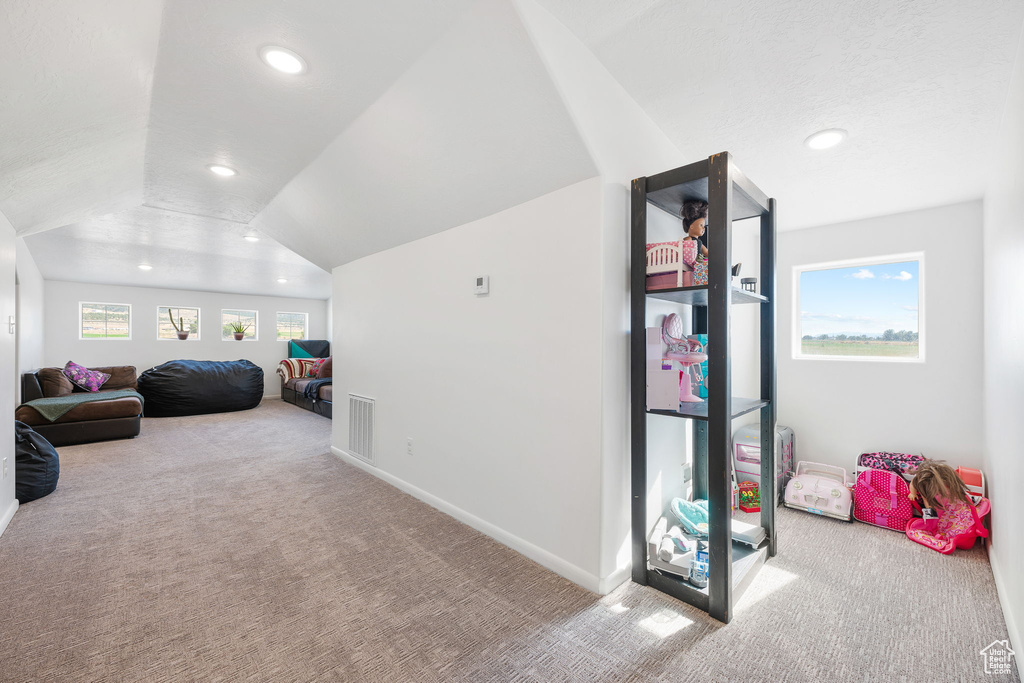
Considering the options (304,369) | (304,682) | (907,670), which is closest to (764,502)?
(907,670)

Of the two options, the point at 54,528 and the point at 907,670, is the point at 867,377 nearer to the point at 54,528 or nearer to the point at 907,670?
the point at 907,670

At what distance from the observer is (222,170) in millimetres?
2844

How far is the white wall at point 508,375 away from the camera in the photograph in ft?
6.40

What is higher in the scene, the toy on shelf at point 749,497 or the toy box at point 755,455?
the toy box at point 755,455

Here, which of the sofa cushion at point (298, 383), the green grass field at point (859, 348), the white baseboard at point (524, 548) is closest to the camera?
the white baseboard at point (524, 548)

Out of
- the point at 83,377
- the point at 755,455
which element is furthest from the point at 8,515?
the point at 755,455

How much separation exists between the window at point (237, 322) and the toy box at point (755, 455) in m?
8.29

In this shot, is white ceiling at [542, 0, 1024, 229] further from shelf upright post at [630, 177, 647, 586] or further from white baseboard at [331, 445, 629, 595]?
white baseboard at [331, 445, 629, 595]

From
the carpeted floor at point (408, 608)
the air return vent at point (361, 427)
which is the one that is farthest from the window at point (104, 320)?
the air return vent at point (361, 427)

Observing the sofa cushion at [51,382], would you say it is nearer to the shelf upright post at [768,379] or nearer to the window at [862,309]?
the shelf upright post at [768,379]

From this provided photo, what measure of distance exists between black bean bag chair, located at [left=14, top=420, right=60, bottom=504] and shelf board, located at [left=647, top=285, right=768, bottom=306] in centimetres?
413

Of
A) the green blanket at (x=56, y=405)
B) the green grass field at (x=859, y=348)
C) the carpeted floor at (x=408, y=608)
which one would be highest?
the green grass field at (x=859, y=348)

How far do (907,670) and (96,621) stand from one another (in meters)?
2.98

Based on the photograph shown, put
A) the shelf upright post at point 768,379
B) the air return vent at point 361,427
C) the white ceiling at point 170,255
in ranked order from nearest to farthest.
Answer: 1. the shelf upright post at point 768,379
2. the air return vent at point 361,427
3. the white ceiling at point 170,255
